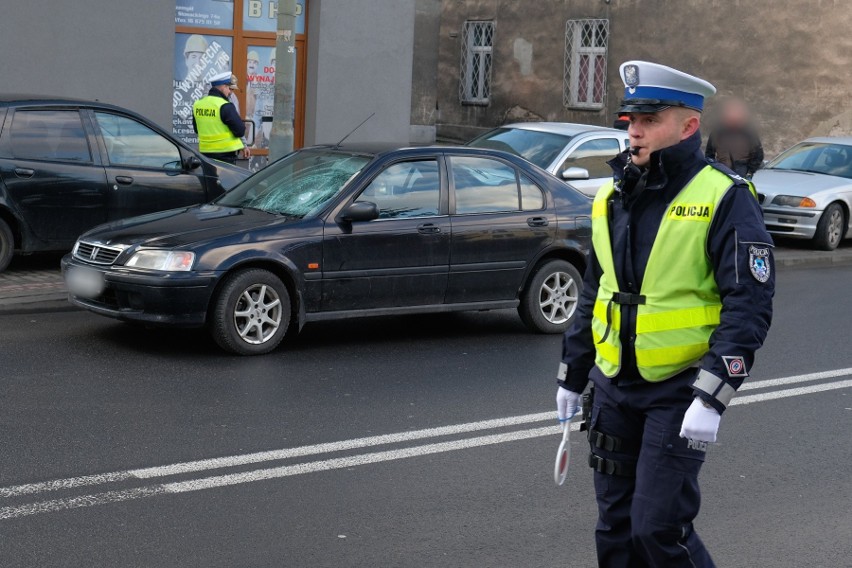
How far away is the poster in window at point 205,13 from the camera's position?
57.5 ft

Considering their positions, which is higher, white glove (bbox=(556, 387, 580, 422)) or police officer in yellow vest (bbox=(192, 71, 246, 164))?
police officer in yellow vest (bbox=(192, 71, 246, 164))

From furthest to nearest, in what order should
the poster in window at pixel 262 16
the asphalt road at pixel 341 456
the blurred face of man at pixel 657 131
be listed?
the poster in window at pixel 262 16 → the asphalt road at pixel 341 456 → the blurred face of man at pixel 657 131

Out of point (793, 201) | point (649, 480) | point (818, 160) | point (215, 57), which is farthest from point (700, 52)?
point (649, 480)

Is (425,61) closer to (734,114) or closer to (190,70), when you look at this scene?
(190,70)

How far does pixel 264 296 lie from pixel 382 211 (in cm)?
112

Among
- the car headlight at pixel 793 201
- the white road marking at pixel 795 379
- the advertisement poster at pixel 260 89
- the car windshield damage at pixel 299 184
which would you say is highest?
the advertisement poster at pixel 260 89

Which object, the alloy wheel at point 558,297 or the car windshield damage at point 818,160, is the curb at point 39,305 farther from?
the car windshield damage at point 818,160

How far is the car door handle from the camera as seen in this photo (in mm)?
9219

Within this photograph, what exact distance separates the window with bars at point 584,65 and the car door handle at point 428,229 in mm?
19761

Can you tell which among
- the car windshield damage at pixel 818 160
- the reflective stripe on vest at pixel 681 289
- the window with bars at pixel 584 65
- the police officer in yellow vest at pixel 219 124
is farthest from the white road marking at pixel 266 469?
the window with bars at pixel 584 65

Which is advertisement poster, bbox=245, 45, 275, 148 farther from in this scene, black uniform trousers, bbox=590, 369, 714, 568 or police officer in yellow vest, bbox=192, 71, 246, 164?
black uniform trousers, bbox=590, 369, 714, 568

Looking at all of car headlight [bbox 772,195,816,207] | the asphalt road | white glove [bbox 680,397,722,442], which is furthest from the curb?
car headlight [bbox 772,195,816,207]

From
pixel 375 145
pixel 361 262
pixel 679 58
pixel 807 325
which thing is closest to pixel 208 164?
pixel 375 145

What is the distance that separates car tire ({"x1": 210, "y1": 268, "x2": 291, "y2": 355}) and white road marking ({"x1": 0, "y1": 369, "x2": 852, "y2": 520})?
2.03 metres
